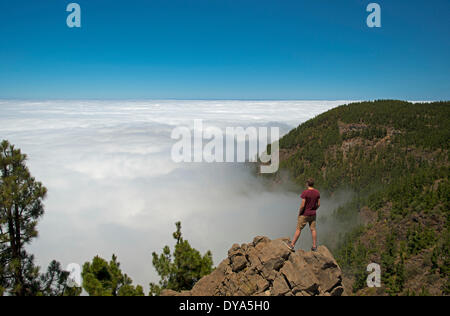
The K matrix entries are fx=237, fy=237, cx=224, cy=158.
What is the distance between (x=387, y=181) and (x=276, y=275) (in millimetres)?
96791

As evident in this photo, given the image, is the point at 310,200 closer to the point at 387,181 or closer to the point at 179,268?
the point at 179,268

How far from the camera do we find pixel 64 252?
87375 millimetres

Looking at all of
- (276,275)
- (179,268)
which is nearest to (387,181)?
(179,268)

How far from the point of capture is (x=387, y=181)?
89.2 metres

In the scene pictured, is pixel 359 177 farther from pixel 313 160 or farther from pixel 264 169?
pixel 264 169

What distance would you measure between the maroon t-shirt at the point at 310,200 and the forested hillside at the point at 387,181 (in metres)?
36.0

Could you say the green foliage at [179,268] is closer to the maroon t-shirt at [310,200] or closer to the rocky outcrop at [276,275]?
the rocky outcrop at [276,275]

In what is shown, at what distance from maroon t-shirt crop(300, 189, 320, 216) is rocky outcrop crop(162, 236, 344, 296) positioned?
103 inches

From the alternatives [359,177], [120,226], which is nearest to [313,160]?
[359,177]

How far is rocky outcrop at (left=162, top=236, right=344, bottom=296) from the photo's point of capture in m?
11.5

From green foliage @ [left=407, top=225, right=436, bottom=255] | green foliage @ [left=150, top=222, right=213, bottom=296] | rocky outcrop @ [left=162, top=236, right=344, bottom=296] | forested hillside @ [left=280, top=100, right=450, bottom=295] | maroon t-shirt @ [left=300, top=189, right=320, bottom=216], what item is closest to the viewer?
rocky outcrop @ [left=162, top=236, right=344, bottom=296]

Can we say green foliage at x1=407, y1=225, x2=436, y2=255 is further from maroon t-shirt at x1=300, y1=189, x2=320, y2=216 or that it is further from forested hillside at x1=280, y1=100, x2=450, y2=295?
maroon t-shirt at x1=300, y1=189, x2=320, y2=216

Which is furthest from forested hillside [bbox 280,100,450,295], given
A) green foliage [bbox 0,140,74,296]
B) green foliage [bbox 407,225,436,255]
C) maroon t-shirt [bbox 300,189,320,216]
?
green foliage [bbox 0,140,74,296]
